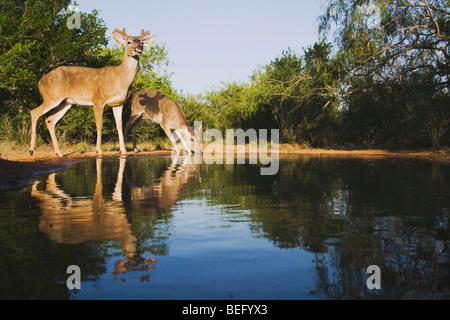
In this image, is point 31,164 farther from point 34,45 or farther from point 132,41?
point 34,45

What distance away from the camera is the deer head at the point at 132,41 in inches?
742

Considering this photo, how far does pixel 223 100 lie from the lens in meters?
32.2

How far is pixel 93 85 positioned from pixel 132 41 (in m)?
2.37

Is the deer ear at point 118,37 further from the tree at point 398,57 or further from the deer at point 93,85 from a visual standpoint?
the tree at point 398,57

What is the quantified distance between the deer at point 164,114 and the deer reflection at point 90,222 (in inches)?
518

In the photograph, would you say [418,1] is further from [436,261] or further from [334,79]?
[436,261]

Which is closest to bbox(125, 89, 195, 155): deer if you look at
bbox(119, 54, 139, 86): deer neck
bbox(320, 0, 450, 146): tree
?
bbox(119, 54, 139, 86): deer neck

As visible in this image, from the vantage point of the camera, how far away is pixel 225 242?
4977 millimetres

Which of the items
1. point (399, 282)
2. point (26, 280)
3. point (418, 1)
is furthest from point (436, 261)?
point (418, 1)

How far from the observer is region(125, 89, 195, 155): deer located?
21688 mm

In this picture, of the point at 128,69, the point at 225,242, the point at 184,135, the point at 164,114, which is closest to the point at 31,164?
the point at 128,69

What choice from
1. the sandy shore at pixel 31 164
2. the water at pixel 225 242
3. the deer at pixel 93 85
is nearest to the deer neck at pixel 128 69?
the deer at pixel 93 85

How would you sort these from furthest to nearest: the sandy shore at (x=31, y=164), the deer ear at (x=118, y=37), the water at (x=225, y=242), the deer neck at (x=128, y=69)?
the deer ear at (x=118, y=37)
the deer neck at (x=128, y=69)
the sandy shore at (x=31, y=164)
the water at (x=225, y=242)
